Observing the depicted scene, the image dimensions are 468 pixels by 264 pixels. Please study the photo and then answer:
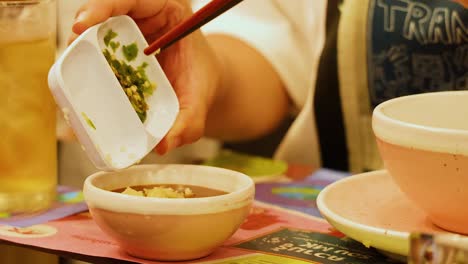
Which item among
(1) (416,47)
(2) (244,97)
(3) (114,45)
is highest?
(3) (114,45)

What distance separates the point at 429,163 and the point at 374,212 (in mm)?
115

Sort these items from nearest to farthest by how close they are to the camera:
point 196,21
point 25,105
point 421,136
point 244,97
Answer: point 421,136, point 196,21, point 25,105, point 244,97

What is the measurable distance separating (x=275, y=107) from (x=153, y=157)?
28cm

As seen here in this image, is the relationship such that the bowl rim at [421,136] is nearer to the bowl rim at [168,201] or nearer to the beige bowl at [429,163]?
the beige bowl at [429,163]

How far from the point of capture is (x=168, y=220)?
0.63m

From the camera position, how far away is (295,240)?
0.72m

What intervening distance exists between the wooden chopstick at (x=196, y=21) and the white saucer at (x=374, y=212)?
0.19 metres

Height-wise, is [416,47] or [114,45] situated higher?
[114,45]

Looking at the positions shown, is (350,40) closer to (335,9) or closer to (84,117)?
(335,9)

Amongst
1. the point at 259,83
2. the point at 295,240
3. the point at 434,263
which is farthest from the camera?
the point at 259,83

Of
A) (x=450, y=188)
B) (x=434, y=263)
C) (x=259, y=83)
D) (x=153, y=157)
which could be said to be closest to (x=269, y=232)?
(x=450, y=188)

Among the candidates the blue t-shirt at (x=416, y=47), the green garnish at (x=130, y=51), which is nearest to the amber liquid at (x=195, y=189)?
the green garnish at (x=130, y=51)

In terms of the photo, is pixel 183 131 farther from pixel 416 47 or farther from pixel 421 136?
pixel 416 47

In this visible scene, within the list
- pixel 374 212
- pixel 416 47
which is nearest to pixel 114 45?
pixel 374 212
